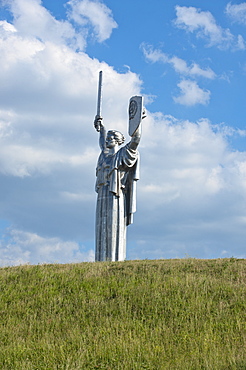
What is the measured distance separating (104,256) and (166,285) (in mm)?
6307

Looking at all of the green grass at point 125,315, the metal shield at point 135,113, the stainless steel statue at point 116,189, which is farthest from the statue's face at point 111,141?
the green grass at point 125,315

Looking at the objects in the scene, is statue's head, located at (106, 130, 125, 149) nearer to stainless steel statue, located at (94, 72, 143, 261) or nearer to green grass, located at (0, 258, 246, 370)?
stainless steel statue, located at (94, 72, 143, 261)

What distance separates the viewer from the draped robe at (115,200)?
23480 millimetres

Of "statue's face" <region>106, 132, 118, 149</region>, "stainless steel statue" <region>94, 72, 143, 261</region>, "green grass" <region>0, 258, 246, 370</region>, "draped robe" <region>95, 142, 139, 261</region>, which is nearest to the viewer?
"green grass" <region>0, 258, 246, 370</region>

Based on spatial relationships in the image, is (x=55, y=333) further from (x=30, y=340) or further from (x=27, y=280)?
(x=27, y=280)

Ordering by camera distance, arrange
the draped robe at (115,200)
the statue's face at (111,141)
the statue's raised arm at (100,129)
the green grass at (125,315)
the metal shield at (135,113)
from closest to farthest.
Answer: the green grass at (125,315) < the metal shield at (135,113) < the draped robe at (115,200) < the statue's face at (111,141) < the statue's raised arm at (100,129)

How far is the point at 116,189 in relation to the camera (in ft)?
77.7

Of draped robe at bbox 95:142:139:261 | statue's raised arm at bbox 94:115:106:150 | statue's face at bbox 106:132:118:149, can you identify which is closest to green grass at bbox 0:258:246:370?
draped robe at bbox 95:142:139:261

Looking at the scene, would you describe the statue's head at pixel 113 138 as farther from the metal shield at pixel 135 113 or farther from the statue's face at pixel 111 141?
the metal shield at pixel 135 113

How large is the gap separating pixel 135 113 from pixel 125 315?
9826 millimetres

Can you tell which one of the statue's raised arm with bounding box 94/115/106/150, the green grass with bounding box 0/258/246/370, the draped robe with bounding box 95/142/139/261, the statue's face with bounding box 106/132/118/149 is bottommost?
the green grass with bounding box 0/258/246/370

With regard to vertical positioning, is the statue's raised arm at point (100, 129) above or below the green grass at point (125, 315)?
above

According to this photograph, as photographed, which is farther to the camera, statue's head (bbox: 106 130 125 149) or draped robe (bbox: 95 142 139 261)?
statue's head (bbox: 106 130 125 149)

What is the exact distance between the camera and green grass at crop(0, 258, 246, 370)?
12453 mm
